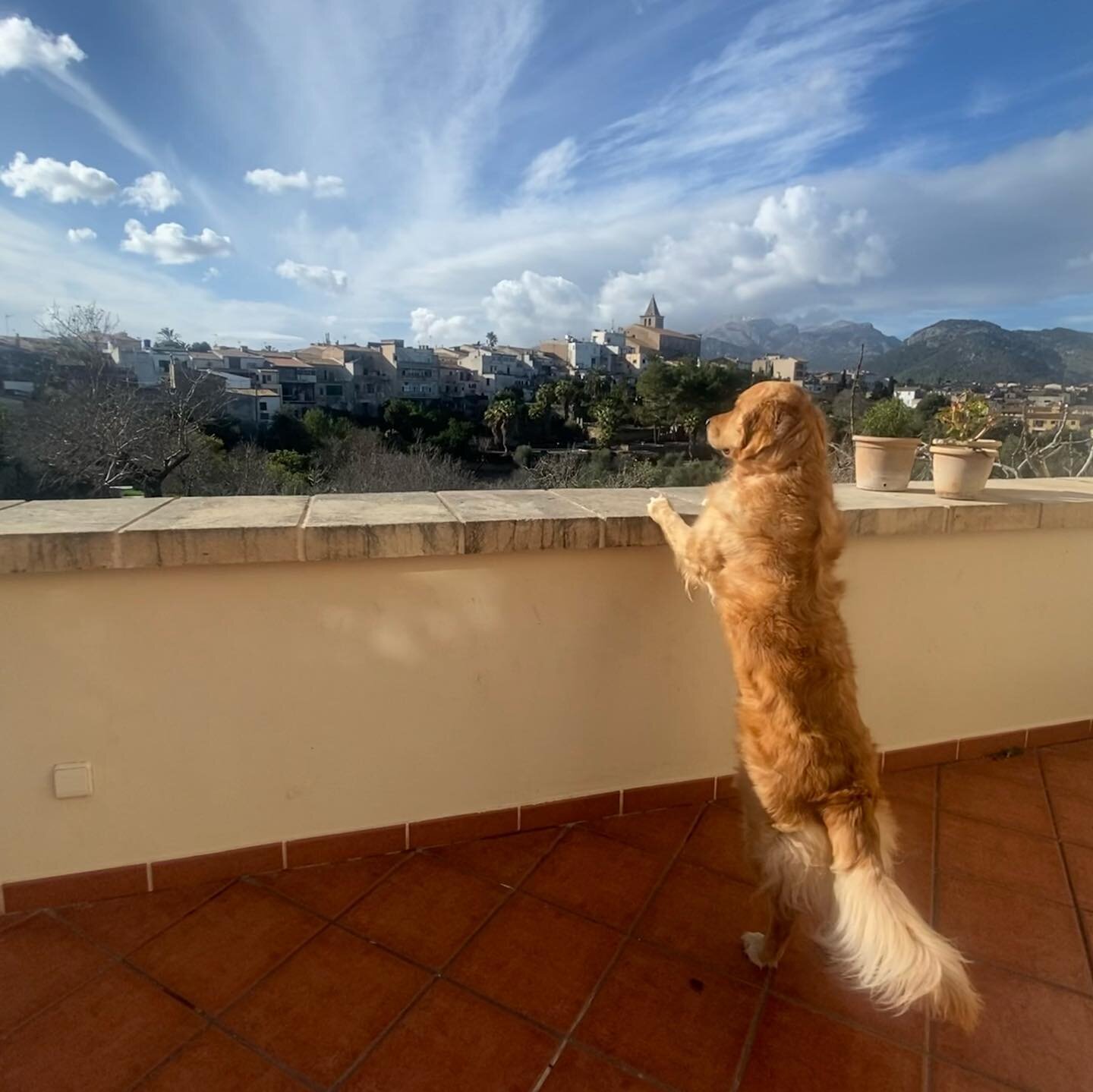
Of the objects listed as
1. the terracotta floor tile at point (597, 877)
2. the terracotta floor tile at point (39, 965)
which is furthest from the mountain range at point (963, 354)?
the terracotta floor tile at point (39, 965)

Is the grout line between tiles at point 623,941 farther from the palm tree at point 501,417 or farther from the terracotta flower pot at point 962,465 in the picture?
the palm tree at point 501,417

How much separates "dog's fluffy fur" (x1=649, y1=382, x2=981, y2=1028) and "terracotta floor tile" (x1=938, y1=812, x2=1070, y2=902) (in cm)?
76

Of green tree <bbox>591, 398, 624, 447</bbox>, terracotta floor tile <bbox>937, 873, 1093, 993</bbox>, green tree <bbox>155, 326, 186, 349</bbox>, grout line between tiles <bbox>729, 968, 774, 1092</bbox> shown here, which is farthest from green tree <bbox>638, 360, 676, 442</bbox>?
grout line between tiles <bbox>729, 968, 774, 1092</bbox>

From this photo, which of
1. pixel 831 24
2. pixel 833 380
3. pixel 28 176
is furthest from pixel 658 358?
pixel 28 176

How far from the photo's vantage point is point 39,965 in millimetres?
1663

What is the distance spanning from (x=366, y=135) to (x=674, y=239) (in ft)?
59.7

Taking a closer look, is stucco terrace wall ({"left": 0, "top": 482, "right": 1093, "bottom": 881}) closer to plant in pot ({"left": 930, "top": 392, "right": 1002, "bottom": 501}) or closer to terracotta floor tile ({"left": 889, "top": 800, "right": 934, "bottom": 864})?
plant in pot ({"left": 930, "top": 392, "right": 1002, "bottom": 501})

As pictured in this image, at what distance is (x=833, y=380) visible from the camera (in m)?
4.39

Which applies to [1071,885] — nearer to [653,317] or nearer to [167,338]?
[167,338]

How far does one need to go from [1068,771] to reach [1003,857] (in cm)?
85

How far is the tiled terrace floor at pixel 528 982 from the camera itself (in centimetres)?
143

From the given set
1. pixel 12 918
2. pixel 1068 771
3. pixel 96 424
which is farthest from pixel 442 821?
pixel 96 424

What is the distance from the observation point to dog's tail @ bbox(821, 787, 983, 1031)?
1.28 metres

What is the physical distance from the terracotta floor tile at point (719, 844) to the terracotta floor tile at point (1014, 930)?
559 millimetres
